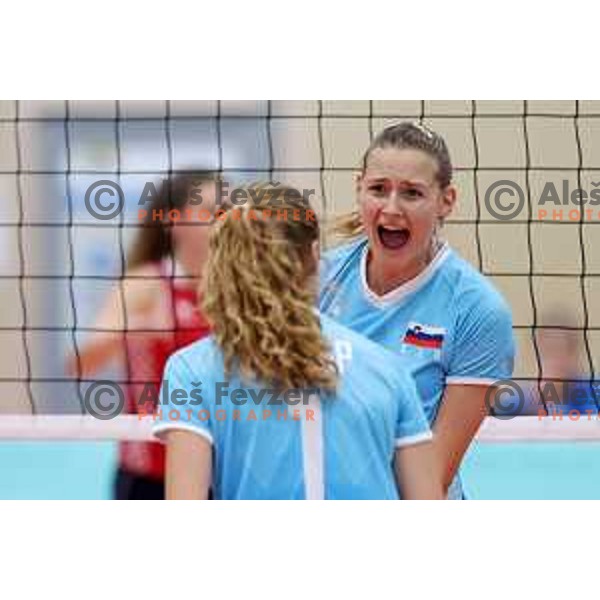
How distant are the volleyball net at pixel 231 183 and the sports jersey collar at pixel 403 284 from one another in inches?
1.4

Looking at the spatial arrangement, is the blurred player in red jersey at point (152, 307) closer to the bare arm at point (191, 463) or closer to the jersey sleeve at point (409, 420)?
the bare arm at point (191, 463)

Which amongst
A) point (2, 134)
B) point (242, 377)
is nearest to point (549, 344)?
point (242, 377)

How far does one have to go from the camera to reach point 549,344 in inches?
94.5

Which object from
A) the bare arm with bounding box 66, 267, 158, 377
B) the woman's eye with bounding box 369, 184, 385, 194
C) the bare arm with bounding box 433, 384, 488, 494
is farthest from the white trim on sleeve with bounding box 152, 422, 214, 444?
the woman's eye with bounding box 369, 184, 385, 194

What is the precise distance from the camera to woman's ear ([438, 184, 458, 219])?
2.34m

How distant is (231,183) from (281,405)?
45 centimetres

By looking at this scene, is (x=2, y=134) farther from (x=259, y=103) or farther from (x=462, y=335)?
(x=462, y=335)

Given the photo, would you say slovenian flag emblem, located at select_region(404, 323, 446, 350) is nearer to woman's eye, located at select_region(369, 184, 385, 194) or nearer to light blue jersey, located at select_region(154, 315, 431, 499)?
light blue jersey, located at select_region(154, 315, 431, 499)

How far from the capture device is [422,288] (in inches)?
92.6

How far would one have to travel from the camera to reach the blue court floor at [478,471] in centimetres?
243

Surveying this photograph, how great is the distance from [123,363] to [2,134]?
0.50m
